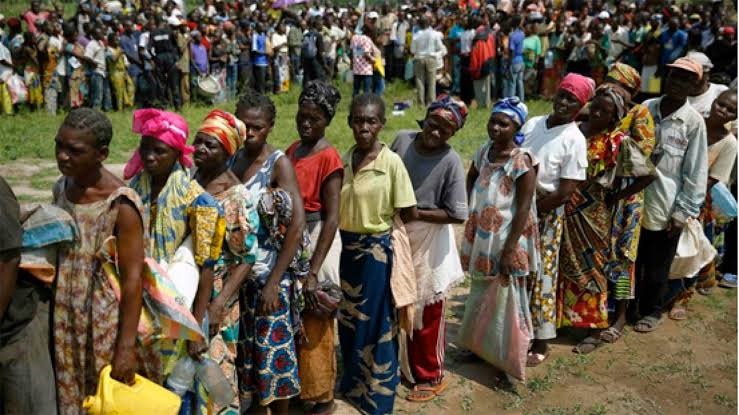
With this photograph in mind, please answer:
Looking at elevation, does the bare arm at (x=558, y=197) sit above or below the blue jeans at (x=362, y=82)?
above

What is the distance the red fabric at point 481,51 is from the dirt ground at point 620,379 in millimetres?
9825

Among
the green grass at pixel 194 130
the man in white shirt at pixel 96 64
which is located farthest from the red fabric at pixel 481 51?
the man in white shirt at pixel 96 64

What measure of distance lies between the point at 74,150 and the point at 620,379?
349 centimetres

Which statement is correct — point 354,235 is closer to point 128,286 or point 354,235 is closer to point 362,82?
point 128,286

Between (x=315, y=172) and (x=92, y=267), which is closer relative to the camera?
(x=92, y=267)

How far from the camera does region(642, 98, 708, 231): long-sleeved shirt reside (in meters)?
4.98

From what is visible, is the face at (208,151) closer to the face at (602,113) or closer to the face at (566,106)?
the face at (566,106)

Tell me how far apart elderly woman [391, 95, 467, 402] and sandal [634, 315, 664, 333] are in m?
1.80

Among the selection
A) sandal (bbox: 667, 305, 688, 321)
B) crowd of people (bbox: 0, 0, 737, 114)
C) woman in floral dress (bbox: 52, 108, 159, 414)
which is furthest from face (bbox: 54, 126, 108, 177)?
crowd of people (bbox: 0, 0, 737, 114)

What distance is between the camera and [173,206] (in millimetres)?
2971

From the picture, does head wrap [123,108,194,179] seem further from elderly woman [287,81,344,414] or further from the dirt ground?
the dirt ground

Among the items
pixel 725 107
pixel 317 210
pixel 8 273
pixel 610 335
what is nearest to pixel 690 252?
pixel 610 335

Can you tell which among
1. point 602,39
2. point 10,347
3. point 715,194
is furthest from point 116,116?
point 10,347

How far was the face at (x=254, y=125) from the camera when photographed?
138 inches
